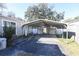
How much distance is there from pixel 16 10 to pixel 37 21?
0.37m

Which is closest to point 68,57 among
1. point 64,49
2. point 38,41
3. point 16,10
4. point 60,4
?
point 64,49

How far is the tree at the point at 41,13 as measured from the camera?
3.71 metres

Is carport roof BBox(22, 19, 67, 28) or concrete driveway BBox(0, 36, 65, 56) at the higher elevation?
carport roof BBox(22, 19, 67, 28)

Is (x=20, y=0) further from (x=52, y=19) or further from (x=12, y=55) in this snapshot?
(x=12, y=55)

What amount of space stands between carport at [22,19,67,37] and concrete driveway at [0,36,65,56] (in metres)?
0.11

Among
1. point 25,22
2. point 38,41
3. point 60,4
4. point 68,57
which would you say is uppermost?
point 60,4

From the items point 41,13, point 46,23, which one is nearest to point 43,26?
point 46,23

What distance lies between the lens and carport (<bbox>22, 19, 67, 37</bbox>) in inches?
147

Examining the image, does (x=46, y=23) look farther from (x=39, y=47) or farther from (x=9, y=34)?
(x=9, y=34)

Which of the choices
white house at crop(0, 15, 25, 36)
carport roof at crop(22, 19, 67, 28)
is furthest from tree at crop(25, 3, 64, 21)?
white house at crop(0, 15, 25, 36)

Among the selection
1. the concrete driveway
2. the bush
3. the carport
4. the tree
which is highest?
the tree

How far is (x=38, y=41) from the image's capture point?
3791 mm

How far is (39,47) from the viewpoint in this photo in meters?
3.77

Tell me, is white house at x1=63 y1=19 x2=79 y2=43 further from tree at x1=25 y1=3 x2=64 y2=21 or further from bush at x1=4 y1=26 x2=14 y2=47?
bush at x1=4 y1=26 x2=14 y2=47
